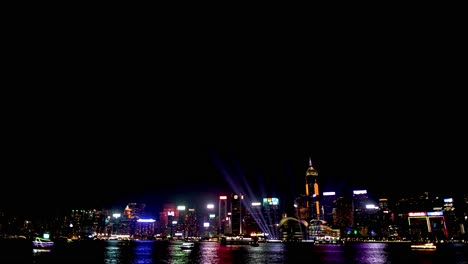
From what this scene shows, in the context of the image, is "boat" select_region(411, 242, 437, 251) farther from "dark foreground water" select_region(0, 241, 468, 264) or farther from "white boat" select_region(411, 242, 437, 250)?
"dark foreground water" select_region(0, 241, 468, 264)

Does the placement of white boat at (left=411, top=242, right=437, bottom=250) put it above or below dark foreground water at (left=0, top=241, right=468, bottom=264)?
below

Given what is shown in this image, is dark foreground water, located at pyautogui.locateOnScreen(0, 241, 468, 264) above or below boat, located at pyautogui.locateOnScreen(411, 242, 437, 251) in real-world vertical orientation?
above

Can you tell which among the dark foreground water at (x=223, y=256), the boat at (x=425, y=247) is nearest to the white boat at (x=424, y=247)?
the boat at (x=425, y=247)

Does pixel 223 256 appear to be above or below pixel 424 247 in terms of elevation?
above

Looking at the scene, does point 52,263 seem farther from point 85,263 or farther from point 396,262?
point 396,262

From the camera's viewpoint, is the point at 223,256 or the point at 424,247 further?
the point at 424,247

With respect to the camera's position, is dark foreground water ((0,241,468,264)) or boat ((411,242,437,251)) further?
boat ((411,242,437,251))

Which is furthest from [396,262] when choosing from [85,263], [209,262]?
[85,263]

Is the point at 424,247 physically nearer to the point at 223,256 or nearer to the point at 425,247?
the point at 425,247

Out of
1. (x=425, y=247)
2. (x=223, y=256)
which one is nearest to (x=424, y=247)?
(x=425, y=247)

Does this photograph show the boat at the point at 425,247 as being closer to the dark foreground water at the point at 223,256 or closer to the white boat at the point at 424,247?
the white boat at the point at 424,247

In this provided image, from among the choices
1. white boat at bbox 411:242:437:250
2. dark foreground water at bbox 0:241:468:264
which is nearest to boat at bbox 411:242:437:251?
white boat at bbox 411:242:437:250

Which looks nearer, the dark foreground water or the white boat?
the dark foreground water

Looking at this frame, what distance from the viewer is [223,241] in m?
180
